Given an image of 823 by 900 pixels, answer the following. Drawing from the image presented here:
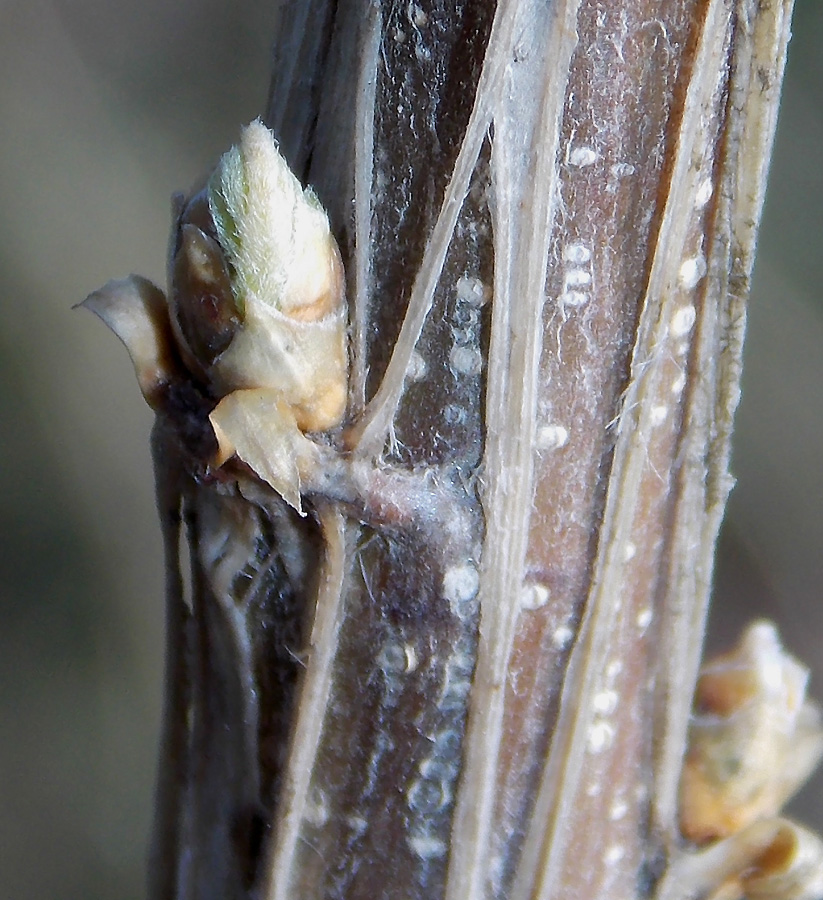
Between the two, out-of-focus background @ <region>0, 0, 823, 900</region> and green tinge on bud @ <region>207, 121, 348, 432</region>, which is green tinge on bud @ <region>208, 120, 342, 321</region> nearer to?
green tinge on bud @ <region>207, 121, 348, 432</region>

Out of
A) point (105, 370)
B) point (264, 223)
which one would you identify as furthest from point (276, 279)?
point (105, 370)

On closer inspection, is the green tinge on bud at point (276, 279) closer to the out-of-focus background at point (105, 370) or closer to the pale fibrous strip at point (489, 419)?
the pale fibrous strip at point (489, 419)

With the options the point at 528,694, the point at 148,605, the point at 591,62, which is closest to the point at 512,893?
the point at 528,694

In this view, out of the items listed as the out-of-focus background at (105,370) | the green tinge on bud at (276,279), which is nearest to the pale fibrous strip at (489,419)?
the green tinge on bud at (276,279)

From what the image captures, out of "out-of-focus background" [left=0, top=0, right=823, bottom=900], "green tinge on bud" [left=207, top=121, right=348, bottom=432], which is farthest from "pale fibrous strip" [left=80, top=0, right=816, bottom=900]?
"out-of-focus background" [left=0, top=0, right=823, bottom=900]

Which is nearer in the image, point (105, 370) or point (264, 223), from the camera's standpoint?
point (264, 223)

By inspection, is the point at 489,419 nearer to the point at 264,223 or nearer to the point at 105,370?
the point at 264,223

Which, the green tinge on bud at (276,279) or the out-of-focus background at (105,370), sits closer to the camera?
the green tinge on bud at (276,279)

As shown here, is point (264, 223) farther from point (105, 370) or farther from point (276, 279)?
point (105, 370)
